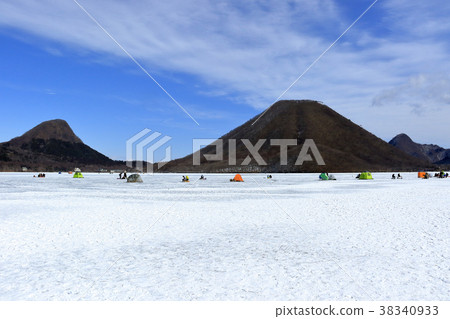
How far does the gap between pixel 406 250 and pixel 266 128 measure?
192 m

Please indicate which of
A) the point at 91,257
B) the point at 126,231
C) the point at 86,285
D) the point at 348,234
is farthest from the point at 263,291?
the point at 126,231

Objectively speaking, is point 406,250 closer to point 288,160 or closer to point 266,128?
point 288,160

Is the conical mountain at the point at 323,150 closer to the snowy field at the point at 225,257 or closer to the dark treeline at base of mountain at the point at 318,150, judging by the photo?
the dark treeline at base of mountain at the point at 318,150

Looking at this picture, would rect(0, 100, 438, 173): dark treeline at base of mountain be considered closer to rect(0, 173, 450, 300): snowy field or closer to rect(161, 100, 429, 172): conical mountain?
rect(161, 100, 429, 172): conical mountain

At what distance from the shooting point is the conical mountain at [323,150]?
151 metres

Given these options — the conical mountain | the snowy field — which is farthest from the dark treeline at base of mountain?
the snowy field

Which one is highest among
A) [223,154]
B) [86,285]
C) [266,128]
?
[266,128]

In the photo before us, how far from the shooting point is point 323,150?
160750mm

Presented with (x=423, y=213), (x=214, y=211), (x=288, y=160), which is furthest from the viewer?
(x=288, y=160)

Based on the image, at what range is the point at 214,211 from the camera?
52.8ft

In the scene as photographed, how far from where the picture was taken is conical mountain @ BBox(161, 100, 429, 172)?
151250 mm

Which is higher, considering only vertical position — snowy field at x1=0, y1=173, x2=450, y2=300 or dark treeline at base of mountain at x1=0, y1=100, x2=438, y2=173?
dark treeline at base of mountain at x1=0, y1=100, x2=438, y2=173

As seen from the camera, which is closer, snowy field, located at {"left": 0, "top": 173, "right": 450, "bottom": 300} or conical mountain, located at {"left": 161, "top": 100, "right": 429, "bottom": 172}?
snowy field, located at {"left": 0, "top": 173, "right": 450, "bottom": 300}

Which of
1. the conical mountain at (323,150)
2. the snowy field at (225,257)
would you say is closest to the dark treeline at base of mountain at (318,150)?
the conical mountain at (323,150)
